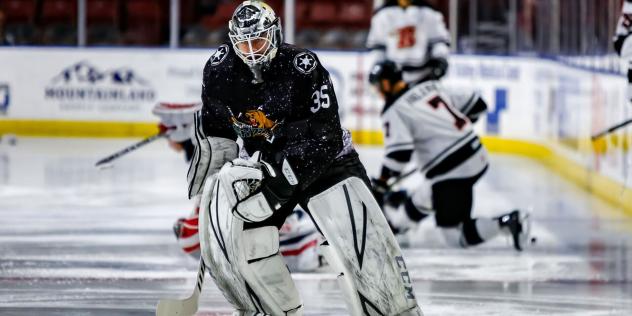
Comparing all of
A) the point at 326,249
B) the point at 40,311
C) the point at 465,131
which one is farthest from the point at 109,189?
the point at 326,249

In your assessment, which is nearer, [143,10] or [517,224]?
[517,224]

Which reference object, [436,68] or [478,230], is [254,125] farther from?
[436,68]

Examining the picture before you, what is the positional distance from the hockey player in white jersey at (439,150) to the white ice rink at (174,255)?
0.46 feet

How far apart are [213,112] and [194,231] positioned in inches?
71.4

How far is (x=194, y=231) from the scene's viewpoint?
6328mm

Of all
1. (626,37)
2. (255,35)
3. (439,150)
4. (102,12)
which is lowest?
(439,150)

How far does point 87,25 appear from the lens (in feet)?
46.0

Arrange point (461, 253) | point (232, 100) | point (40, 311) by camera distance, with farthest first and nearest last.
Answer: point (461, 253) < point (40, 311) < point (232, 100)

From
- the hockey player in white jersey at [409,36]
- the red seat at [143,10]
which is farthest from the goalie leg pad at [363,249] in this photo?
the red seat at [143,10]

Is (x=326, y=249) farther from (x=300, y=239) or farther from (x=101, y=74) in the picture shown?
(x=101, y=74)

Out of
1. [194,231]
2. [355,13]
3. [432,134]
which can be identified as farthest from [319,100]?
[355,13]

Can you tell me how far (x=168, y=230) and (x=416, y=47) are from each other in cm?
296

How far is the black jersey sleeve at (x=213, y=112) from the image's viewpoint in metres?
4.51

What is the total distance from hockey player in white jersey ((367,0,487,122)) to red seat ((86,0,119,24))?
15.2 feet
